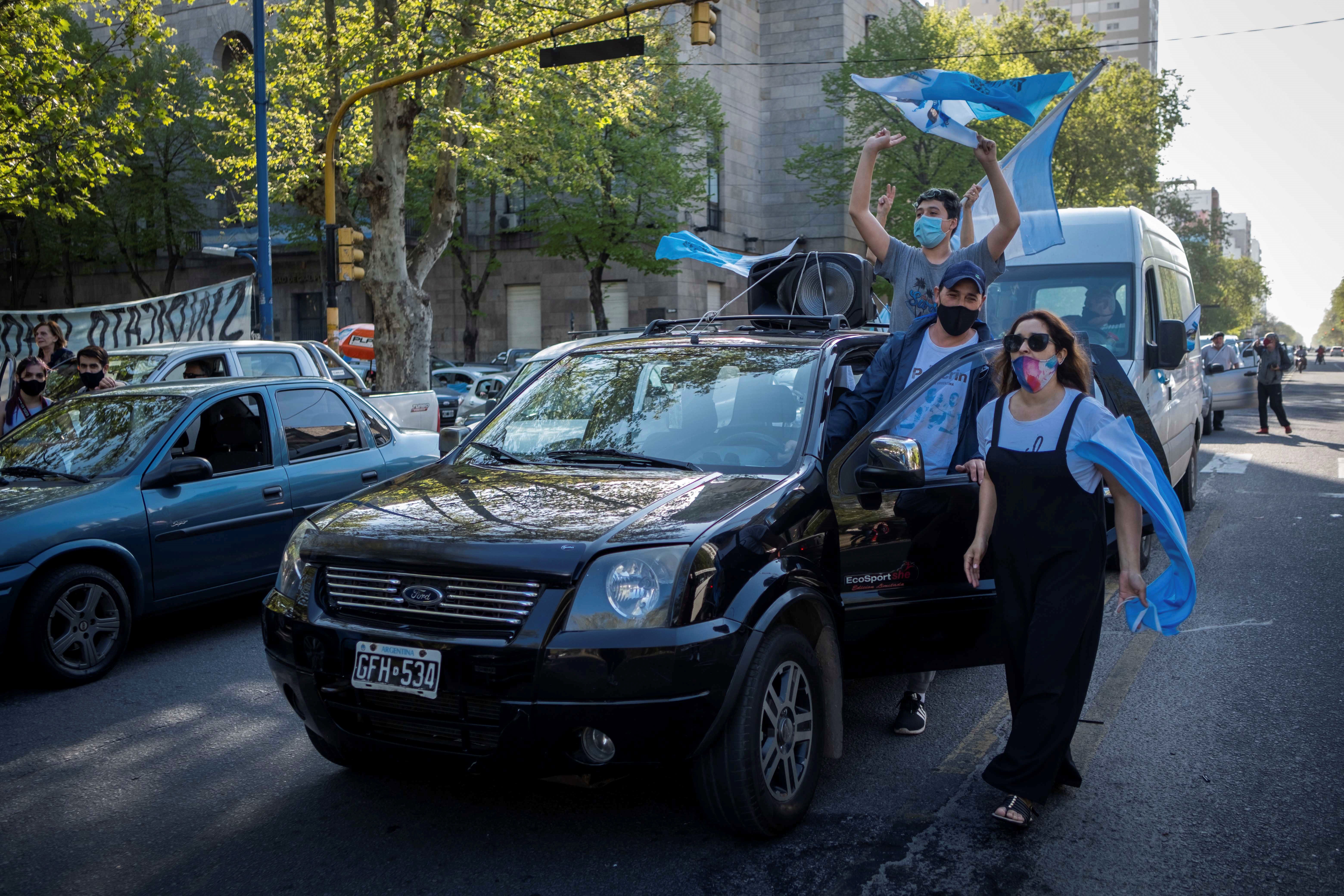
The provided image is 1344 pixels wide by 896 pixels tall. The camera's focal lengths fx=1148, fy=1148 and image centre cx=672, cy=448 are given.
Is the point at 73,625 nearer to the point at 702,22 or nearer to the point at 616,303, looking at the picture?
the point at 702,22

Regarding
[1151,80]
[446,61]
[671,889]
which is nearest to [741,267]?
[671,889]

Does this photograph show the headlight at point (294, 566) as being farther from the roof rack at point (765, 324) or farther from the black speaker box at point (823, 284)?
the black speaker box at point (823, 284)

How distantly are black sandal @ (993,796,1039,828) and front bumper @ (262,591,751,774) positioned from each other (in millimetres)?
1112

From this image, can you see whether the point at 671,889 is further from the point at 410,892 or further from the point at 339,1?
the point at 339,1

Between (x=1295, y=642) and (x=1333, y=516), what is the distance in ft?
17.1

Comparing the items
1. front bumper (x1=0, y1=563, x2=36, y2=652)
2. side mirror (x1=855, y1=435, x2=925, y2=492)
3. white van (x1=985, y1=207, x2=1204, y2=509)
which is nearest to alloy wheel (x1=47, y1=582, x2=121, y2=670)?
front bumper (x1=0, y1=563, x2=36, y2=652)

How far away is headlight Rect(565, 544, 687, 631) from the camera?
3.38m

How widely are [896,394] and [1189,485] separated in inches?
290

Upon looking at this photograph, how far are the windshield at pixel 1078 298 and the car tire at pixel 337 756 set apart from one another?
612cm

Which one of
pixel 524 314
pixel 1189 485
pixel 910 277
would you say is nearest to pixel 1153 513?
pixel 910 277

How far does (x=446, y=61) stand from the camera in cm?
1477

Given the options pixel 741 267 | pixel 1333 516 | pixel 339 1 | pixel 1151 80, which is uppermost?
pixel 1151 80

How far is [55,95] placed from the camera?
1559cm

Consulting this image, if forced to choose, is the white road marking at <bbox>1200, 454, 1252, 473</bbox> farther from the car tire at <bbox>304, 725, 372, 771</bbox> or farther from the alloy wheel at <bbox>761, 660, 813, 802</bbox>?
the car tire at <bbox>304, 725, 372, 771</bbox>
